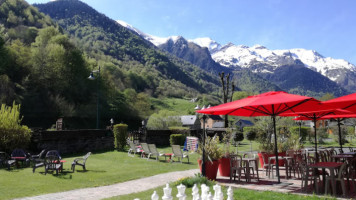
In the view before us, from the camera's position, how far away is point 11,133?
13.7 metres

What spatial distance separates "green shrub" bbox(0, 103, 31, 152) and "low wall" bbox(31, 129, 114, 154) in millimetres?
1035

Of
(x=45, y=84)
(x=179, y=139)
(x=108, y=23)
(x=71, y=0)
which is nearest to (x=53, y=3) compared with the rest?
(x=71, y=0)

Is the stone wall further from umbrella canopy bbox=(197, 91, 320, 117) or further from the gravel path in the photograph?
umbrella canopy bbox=(197, 91, 320, 117)

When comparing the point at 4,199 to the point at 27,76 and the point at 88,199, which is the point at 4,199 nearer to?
the point at 88,199

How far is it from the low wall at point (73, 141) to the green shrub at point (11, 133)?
103cm

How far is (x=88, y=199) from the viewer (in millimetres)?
6578

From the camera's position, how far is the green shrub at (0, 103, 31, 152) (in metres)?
13.4

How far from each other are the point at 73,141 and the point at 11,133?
3.98 meters

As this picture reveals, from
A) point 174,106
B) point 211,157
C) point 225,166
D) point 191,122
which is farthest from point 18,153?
point 174,106

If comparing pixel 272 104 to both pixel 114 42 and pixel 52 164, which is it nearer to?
pixel 52 164

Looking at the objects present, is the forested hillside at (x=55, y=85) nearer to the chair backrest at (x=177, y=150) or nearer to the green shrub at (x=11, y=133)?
the green shrub at (x=11, y=133)

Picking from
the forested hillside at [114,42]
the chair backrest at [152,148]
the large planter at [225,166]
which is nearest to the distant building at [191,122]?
the chair backrest at [152,148]

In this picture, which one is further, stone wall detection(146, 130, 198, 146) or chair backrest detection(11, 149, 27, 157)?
stone wall detection(146, 130, 198, 146)

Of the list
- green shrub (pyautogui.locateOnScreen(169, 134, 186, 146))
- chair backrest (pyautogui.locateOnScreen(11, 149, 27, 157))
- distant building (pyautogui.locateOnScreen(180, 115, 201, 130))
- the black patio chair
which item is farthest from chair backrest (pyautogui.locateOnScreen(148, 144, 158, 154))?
distant building (pyautogui.locateOnScreen(180, 115, 201, 130))
